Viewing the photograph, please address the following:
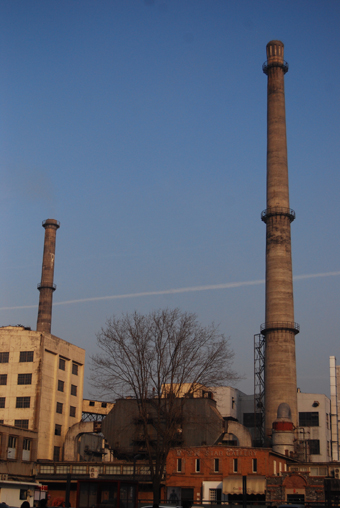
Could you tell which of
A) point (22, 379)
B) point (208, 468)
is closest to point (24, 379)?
point (22, 379)

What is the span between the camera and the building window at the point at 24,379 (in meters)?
62.1

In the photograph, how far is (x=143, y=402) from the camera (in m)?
35.9

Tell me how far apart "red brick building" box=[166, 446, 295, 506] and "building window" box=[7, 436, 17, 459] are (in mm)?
13649

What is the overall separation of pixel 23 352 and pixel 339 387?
4008 cm

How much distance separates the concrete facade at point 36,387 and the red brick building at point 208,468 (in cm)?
1868

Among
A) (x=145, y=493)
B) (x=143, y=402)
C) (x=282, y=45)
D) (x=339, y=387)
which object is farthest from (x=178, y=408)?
(x=282, y=45)

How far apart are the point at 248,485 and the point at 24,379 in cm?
2884

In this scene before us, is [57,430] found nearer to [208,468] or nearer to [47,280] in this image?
[208,468]

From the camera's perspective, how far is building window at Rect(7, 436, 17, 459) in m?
50.5

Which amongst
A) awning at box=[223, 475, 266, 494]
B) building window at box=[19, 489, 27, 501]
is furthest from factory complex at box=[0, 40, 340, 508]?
building window at box=[19, 489, 27, 501]

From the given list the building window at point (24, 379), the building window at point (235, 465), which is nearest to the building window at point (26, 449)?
the building window at point (24, 379)

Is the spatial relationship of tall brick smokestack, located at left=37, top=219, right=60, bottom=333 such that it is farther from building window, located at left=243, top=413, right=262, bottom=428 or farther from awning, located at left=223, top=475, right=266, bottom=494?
awning, located at left=223, top=475, right=266, bottom=494

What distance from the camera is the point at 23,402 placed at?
61406 millimetres

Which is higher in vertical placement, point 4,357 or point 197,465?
point 4,357
